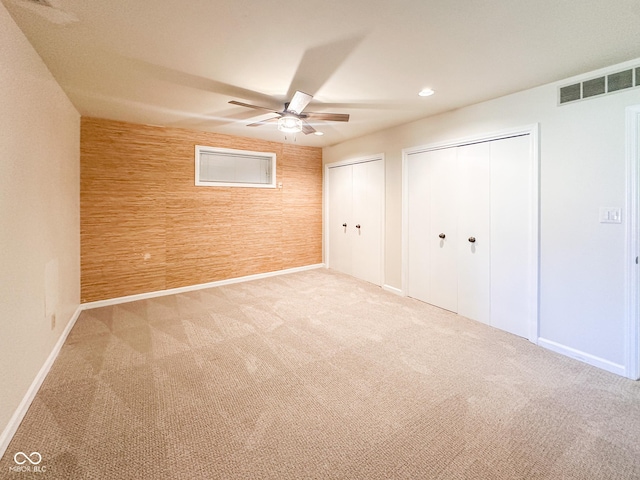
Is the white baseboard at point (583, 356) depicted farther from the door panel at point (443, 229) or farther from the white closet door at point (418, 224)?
the white closet door at point (418, 224)

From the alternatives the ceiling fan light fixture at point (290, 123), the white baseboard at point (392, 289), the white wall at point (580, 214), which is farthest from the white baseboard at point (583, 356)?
the ceiling fan light fixture at point (290, 123)

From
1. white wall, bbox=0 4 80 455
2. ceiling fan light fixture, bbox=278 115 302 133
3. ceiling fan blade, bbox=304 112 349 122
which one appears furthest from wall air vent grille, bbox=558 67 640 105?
white wall, bbox=0 4 80 455

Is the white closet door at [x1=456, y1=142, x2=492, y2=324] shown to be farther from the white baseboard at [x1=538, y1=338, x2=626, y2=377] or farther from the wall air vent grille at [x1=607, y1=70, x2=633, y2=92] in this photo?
the wall air vent grille at [x1=607, y1=70, x2=633, y2=92]

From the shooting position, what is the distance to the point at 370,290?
462 centimetres

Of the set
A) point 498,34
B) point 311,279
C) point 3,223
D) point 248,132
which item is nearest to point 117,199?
point 248,132

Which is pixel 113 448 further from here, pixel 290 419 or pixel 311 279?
pixel 311 279

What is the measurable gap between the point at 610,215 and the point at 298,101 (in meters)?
2.88

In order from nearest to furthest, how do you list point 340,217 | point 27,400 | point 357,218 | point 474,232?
point 27,400 < point 474,232 < point 357,218 < point 340,217

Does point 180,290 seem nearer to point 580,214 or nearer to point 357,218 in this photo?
point 357,218

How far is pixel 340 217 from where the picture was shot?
223 inches

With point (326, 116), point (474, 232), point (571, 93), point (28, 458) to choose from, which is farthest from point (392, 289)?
point (28, 458)

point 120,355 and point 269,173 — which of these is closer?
point 120,355

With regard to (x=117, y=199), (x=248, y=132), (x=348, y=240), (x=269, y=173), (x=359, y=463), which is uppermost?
(x=248, y=132)

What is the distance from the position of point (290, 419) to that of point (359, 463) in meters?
0.51
